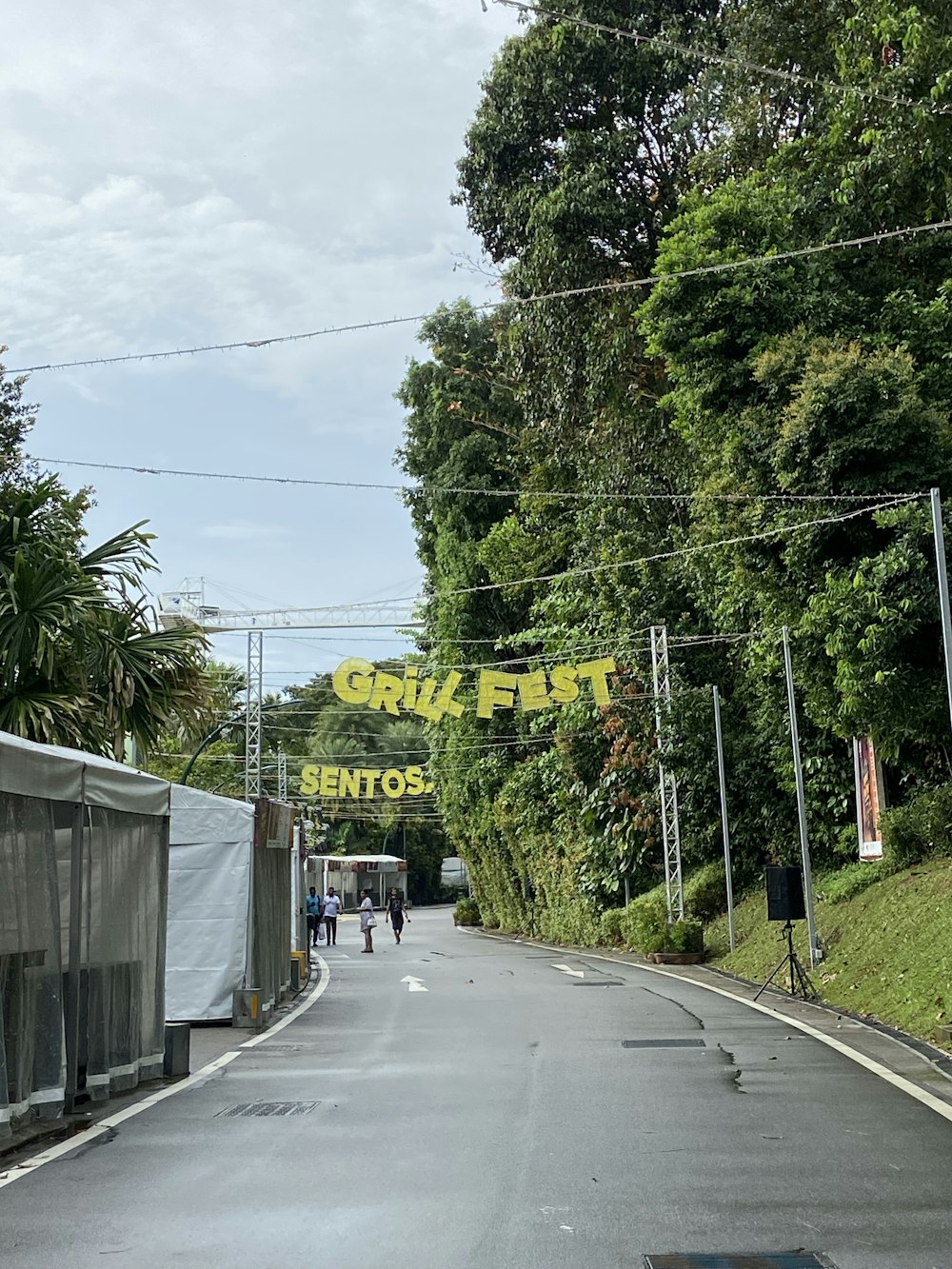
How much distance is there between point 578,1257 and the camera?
19.9 feet

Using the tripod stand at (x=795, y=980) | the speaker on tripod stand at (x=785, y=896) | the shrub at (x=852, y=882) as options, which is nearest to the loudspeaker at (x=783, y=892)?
the speaker on tripod stand at (x=785, y=896)

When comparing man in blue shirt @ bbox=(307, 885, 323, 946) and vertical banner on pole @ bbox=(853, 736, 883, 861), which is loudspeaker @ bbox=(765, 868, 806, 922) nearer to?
vertical banner on pole @ bbox=(853, 736, 883, 861)

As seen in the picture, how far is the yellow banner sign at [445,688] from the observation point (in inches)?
1364

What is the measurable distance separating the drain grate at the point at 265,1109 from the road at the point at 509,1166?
13cm

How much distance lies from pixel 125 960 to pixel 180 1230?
17.1 ft

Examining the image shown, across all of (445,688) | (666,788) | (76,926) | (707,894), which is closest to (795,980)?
(707,894)

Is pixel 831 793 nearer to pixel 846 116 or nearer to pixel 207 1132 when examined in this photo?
pixel 846 116

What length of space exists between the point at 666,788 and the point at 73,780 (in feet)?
85.6

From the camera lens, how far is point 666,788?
3509cm

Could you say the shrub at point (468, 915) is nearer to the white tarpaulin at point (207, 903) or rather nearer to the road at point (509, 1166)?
the white tarpaulin at point (207, 903)

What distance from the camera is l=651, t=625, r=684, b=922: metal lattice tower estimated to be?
32.3 m

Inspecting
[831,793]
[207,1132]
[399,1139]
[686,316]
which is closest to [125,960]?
[207,1132]

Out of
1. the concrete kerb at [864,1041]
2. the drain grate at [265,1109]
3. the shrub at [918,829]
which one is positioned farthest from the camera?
the shrub at [918,829]

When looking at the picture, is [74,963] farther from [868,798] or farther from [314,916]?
[314,916]
